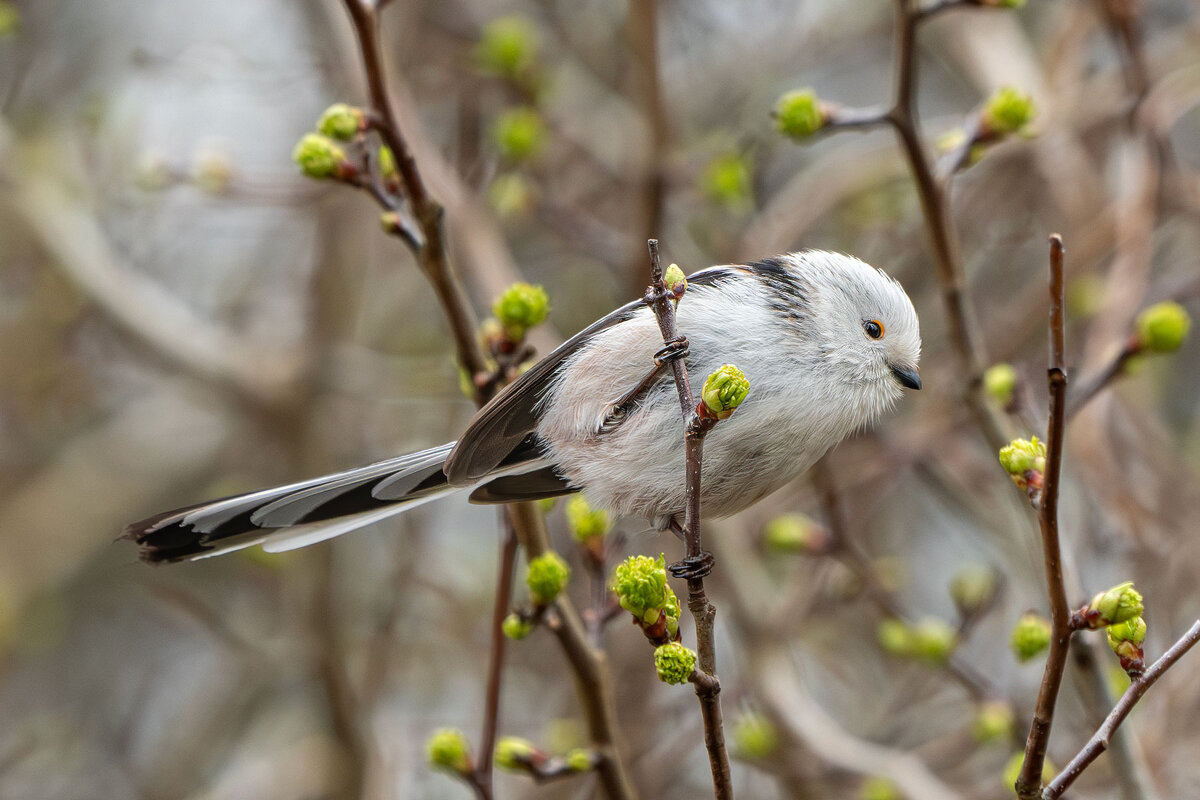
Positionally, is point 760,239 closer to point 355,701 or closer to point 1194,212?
point 1194,212

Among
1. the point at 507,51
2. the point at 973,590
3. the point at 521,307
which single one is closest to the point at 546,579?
the point at 521,307

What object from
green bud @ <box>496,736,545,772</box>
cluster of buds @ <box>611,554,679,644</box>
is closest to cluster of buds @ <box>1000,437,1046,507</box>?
cluster of buds @ <box>611,554,679,644</box>

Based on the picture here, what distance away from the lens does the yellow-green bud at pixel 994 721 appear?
2.33 metres

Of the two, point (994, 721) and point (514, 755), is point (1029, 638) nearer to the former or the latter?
point (994, 721)

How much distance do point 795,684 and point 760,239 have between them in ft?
4.75

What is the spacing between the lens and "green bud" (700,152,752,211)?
Result: 3.04 meters

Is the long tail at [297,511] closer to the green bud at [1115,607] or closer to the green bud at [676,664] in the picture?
the green bud at [676,664]

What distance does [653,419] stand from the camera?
1888mm

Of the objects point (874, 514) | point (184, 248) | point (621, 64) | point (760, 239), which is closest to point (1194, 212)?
point (760, 239)

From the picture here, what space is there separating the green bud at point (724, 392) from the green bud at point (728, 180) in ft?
5.86

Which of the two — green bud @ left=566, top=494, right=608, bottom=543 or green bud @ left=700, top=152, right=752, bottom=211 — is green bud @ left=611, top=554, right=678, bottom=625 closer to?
green bud @ left=566, top=494, right=608, bottom=543

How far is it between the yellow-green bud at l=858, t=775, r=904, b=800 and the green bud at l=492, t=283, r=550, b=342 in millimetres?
1418

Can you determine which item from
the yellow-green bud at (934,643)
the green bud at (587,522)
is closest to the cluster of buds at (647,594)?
the green bud at (587,522)

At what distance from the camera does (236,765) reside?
3.69m
